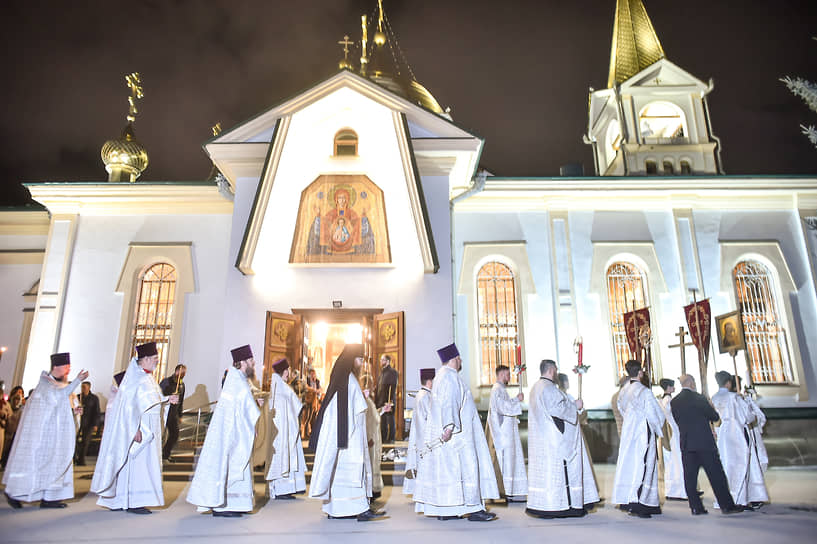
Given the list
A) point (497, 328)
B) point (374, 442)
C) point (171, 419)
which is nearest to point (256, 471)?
point (171, 419)

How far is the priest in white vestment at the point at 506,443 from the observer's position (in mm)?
7430

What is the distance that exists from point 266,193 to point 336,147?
7.46 feet

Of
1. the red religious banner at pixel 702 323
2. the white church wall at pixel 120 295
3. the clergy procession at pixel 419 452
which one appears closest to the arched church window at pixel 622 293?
the red religious banner at pixel 702 323

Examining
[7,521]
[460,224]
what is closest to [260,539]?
[7,521]

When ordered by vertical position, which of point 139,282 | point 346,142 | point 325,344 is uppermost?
point 346,142

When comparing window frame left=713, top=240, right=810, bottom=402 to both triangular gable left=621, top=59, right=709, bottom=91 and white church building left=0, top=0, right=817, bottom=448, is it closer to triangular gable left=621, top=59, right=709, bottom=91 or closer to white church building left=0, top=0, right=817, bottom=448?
white church building left=0, top=0, right=817, bottom=448

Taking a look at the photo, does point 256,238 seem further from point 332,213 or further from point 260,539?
point 260,539

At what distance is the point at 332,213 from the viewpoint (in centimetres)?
1221

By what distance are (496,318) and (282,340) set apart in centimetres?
579

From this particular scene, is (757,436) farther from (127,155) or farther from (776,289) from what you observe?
(127,155)

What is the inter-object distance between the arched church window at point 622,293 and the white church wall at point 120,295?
34.5ft

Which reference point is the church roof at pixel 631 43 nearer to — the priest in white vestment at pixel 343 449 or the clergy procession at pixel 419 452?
the clergy procession at pixel 419 452

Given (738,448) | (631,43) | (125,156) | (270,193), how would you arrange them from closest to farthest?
(738,448) → (270,193) → (125,156) → (631,43)

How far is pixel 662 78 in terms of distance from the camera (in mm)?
19234
